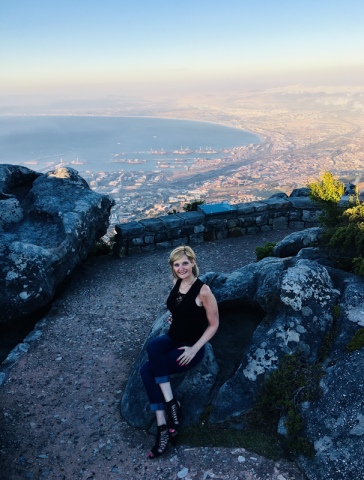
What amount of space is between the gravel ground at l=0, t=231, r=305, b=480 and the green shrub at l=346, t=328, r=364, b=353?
1.24m

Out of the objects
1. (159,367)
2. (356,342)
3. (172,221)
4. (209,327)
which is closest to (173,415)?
(159,367)

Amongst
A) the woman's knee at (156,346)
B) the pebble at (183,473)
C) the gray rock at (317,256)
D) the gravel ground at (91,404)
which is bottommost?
the gravel ground at (91,404)

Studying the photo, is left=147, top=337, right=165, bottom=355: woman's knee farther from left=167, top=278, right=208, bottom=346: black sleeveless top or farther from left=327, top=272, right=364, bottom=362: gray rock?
left=327, top=272, right=364, bottom=362: gray rock

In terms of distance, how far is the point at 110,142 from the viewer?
76.1 m

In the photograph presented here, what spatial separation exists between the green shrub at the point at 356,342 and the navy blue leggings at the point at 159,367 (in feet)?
5.05

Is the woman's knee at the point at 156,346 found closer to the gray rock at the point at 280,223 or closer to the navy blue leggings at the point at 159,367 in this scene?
the navy blue leggings at the point at 159,367

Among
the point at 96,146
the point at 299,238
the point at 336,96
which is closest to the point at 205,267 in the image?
the point at 299,238

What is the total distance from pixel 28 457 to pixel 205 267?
5.02 m

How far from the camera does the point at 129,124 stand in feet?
346

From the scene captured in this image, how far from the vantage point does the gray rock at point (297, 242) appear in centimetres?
591

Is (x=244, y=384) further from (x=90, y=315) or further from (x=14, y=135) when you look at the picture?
(x=14, y=135)

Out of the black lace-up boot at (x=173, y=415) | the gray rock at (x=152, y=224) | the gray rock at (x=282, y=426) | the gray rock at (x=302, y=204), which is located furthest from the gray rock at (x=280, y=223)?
the black lace-up boot at (x=173, y=415)

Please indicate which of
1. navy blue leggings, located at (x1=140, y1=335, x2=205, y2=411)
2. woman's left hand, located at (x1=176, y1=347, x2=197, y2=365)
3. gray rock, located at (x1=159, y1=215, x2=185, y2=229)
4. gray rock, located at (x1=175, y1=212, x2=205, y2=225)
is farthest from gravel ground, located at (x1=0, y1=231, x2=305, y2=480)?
gray rock, located at (x1=175, y1=212, x2=205, y2=225)

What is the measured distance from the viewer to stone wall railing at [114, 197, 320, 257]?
27.1 ft
